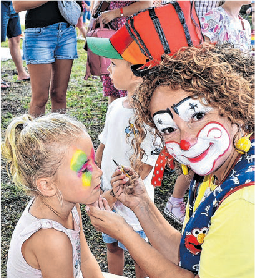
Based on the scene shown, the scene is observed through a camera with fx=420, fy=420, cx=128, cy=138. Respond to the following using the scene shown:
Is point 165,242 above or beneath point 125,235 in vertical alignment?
beneath

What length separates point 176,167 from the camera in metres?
1.81

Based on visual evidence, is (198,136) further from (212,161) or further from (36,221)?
(36,221)

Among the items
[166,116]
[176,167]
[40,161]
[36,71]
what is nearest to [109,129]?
[176,167]

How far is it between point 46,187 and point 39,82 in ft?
6.70

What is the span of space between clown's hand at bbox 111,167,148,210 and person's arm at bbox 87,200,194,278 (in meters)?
0.22

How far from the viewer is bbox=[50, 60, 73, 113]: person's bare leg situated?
367 centimetres

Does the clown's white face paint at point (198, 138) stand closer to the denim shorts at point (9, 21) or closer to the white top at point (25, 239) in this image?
the white top at point (25, 239)

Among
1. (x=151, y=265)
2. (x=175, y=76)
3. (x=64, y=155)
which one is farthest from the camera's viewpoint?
(x=64, y=155)

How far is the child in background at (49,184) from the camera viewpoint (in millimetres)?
1579

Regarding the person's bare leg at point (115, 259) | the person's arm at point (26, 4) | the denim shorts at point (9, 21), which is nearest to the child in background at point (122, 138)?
the person's bare leg at point (115, 259)

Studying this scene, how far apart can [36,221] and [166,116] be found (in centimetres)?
65

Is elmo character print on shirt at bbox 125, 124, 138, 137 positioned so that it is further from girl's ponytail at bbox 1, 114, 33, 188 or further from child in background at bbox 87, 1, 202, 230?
girl's ponytail at bbox 1, 114, 33, 188

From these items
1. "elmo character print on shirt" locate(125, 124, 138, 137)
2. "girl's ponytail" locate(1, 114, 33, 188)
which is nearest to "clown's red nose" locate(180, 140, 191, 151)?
"girl's ponytail" locate(1, 114, 33, 188)

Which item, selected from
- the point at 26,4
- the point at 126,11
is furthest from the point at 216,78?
the point at 26,4
